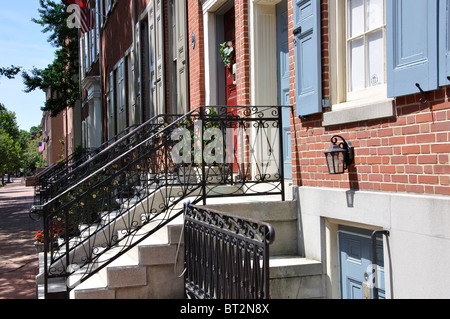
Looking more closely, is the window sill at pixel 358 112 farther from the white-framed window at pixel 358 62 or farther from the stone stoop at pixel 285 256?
the stone stoop at pixel 285 256

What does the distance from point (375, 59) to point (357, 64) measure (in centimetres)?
29

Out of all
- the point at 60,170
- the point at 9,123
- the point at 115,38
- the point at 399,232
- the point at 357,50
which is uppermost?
the point at 9,123

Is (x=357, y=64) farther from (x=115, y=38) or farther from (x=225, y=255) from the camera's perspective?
(x=115, y=38)

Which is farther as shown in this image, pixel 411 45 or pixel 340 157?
pixel 340 157

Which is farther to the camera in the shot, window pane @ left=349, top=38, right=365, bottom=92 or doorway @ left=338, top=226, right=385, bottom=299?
window pane @ left=349, top=38, right=365, bottom=92

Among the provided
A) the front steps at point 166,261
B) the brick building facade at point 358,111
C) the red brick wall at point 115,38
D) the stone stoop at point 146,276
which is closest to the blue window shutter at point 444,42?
the brick building facade at point 358,111

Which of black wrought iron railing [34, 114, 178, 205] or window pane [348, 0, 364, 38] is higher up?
window pane [348, 0, 364, 38]

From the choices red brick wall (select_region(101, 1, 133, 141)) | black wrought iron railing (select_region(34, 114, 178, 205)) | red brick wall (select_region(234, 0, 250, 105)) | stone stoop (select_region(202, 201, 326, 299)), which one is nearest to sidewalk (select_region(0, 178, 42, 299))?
black wrought iron railing (select_region(34, 114, 178, 205))

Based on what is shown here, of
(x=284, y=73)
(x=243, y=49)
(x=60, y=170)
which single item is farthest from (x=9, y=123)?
(x=284, y=73)

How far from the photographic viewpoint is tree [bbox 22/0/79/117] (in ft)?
76.1

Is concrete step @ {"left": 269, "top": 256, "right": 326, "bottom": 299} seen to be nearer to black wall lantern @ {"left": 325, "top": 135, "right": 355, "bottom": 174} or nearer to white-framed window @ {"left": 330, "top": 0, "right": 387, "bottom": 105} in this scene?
black wall lantern @ {"left": 325, "top": 135, "right": 355, "bottom": 174}

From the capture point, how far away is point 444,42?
3492 millimetres

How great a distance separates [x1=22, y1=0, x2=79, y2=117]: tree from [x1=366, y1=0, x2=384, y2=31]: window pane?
20.4 meters
